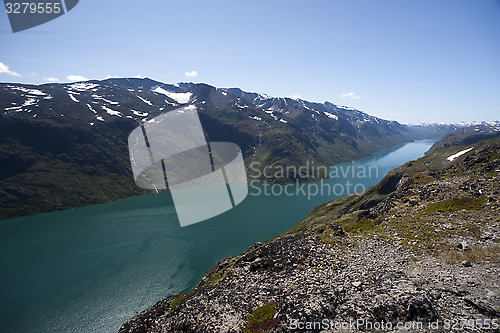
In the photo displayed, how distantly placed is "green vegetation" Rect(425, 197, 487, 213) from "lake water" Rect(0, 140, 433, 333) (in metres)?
67.2

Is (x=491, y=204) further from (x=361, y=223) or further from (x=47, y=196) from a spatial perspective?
(x=47, y=196)

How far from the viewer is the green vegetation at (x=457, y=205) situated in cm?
2827

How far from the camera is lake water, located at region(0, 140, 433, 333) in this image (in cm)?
6102

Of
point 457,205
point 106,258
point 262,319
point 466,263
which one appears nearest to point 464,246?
point 466,263

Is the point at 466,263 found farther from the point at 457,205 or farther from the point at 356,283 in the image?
the point at 457,205

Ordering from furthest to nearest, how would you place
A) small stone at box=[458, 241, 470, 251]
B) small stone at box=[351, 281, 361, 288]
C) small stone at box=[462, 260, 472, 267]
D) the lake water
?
the lake water < small stone at box=[458, 241, 470, 251] < small stone at box=[351, 281, 361, 288] < small stone at box=[462, 260, 472, 267]

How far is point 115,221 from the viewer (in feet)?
465

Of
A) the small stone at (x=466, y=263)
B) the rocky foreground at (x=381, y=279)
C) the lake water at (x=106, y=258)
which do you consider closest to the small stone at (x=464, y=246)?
the rocky foreground at (x=381, y=279)

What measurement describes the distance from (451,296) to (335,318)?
8.03 meters

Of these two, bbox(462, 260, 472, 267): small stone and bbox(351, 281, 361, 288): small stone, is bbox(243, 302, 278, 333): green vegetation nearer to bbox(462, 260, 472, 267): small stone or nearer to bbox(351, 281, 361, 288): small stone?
bbox(351, 281, 361, 288): small stone

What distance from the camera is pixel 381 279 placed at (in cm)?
1864

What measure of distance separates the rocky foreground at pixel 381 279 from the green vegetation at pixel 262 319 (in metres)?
0.10

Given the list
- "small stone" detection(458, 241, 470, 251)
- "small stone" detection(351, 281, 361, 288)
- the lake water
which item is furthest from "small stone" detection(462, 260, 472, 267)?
the lake water

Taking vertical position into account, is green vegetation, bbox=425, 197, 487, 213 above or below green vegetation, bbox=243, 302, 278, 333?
above
